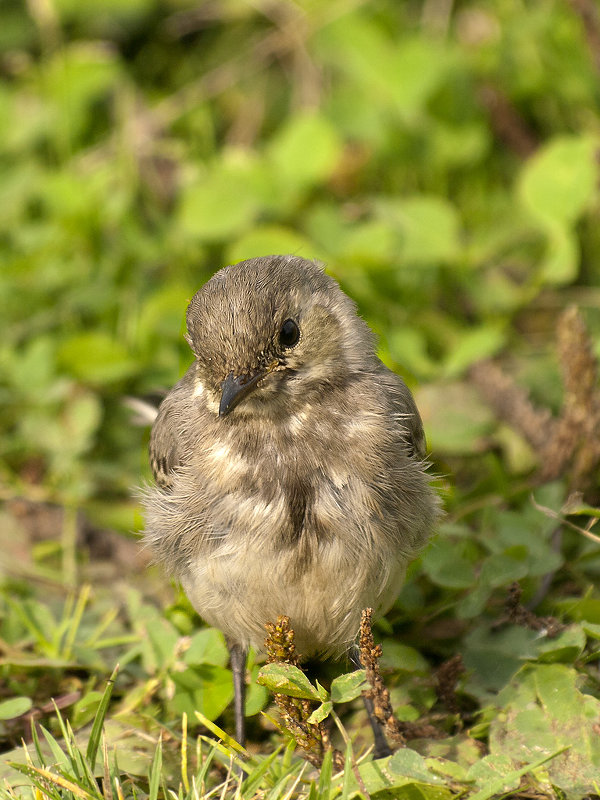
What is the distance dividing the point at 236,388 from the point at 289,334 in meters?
0.26

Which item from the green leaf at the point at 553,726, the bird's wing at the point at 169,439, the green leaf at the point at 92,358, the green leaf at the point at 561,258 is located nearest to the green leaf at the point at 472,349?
the green leaf at the point at 561,258

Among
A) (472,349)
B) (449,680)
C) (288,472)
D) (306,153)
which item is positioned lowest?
(449,680)

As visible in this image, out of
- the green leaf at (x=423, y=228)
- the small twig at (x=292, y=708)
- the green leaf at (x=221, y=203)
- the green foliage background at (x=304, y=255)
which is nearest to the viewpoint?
the small twig at (x=292, y=708)

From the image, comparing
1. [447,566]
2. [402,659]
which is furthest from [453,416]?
[402,659]

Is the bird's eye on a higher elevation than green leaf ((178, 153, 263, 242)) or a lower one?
lower

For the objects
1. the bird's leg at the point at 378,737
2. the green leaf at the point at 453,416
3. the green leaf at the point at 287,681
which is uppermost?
the green leaf at the point at 453,416

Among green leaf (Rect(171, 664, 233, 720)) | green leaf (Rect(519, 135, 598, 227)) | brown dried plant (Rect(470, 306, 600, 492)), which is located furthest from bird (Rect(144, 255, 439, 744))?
green leaf (Rect(519, 135, 598, 227))

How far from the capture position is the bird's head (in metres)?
2.92

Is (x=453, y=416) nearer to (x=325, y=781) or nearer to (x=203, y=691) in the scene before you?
(x=203, y=691)

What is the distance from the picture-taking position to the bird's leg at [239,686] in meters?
3.30

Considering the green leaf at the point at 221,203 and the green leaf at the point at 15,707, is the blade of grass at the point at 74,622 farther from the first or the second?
the green leaf at the point at 221,203

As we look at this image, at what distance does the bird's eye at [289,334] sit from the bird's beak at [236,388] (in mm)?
101

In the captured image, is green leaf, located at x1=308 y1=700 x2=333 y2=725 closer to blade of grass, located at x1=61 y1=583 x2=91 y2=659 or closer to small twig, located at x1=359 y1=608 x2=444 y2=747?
small twig, located at x1=359 y1=608 x2=444 y2=747

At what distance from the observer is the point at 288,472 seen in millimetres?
3006
